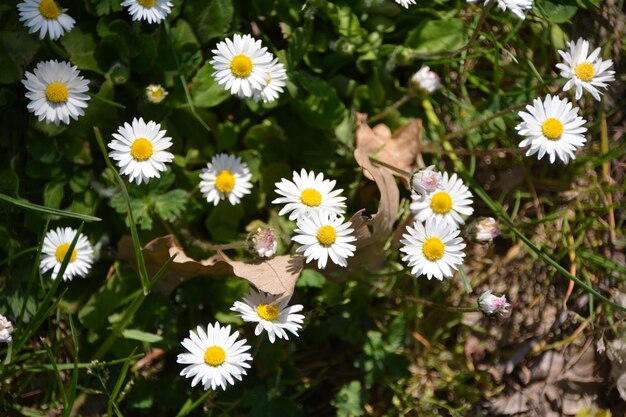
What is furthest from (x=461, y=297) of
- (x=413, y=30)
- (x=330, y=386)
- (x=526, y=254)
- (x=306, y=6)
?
(x=306, y=6)

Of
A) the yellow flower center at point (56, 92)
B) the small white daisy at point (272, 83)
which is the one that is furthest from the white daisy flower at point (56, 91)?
the small white daisy at point (272, 83)

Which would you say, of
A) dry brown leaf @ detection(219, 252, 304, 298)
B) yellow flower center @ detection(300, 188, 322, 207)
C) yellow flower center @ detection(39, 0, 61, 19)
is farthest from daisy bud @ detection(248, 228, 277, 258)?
yellow flower center @ detection(39, 0, 61, 19)

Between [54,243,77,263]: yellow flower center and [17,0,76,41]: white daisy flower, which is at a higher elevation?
[17,0,76,41]: white daisy flower

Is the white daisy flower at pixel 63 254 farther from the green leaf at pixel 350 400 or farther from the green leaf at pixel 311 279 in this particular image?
the green leaf at pixel 350 400

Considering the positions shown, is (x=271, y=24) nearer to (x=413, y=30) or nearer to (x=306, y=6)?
(x=306, y=6)

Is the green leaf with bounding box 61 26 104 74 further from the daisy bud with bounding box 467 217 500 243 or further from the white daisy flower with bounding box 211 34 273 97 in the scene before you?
the daisy bud with bounding box 467 217 500 243

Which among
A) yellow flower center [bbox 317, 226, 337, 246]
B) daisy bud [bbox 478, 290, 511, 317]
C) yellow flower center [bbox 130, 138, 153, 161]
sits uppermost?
yellow flower center [bbox 130, 138, 153, 161]
